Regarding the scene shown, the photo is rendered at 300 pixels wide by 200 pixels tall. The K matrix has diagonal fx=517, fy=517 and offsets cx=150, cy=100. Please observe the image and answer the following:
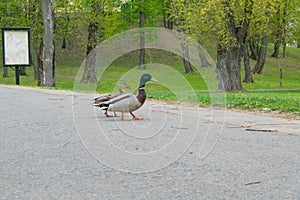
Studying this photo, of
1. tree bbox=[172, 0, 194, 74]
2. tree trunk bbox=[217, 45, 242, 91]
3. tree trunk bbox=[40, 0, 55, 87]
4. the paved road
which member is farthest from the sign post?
the paved road

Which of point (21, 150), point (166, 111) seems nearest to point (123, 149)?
point (21, 150)

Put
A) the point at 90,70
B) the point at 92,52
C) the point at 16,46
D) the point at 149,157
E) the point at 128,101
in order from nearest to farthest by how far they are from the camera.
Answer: the point at 149,157
the point at 128,101
the point at 16,46
the point at 90,70
the point at 92,52

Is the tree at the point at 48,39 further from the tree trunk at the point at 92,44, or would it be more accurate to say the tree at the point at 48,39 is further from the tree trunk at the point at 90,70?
the tree trunk at the point at 92,44

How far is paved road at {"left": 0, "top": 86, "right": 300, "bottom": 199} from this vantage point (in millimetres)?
4602

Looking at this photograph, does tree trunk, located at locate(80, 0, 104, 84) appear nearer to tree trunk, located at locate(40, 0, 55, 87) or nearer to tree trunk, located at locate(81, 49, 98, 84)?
tree trunk, located at locate(81, 49, 98, 84)

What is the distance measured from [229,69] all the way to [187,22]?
4478 mm

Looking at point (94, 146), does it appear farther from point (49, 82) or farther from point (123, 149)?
point (49, 82)

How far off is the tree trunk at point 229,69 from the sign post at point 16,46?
32.4 feet

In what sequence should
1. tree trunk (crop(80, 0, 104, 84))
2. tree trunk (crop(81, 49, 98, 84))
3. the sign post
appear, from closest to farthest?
the sign post < tree trunk (crop(81, 49, 98, 84)) < tree trunk (crop(80, 0, 104, 84))

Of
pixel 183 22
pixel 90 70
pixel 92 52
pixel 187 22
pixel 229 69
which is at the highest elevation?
pixel 183 22

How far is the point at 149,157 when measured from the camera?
6.14 meters

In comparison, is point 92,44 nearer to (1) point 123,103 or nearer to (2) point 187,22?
(2) point 187,22

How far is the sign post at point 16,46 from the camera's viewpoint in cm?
2597

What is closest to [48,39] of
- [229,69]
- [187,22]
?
[187,22]
